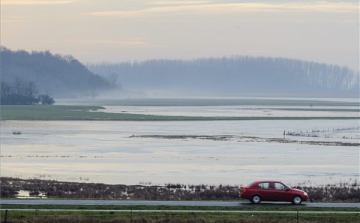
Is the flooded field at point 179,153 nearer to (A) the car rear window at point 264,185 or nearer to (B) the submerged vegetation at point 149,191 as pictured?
(B) the submerged vegetation at point 149,191

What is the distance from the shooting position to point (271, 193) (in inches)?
1528

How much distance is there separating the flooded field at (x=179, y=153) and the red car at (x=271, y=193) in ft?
54.3

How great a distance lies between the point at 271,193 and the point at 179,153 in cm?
3986

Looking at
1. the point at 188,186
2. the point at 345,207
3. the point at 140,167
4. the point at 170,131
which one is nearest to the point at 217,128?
the point at 170,131

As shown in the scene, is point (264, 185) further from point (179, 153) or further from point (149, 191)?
point (179, 153)

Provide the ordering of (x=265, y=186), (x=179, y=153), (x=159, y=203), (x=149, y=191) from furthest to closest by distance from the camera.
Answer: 1. (x=179, y=153)
2. (x=149, y=191)
3. (x=265, y=186)
4. (x=159, y=203)

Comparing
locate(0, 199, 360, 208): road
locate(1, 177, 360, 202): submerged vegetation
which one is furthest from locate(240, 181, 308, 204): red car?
locate(1, 177, 360, 202): submerged vegetation

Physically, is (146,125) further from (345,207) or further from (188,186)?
(345,207)

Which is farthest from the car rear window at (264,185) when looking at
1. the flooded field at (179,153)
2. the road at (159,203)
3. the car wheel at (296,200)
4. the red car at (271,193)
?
the flooded field at (179,153)

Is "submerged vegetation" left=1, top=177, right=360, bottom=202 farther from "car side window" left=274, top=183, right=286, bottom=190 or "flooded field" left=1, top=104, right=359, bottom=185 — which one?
"car side window" left=274, top=183, right=286, bottom=190

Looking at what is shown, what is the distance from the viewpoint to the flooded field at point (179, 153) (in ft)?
197

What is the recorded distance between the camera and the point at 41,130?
113 metres

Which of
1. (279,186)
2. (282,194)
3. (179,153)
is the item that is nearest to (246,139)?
(179,153)

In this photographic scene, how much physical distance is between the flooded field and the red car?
16541 mm
